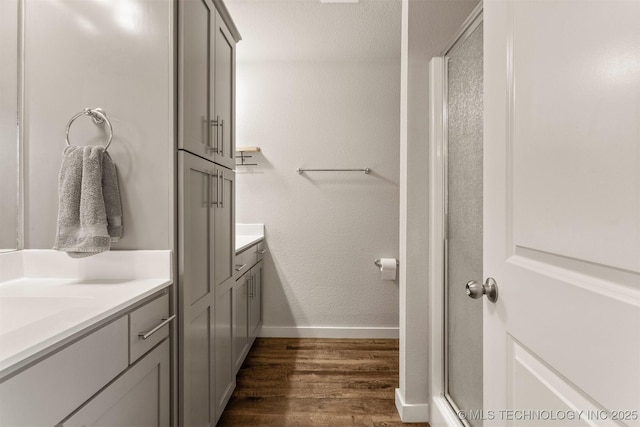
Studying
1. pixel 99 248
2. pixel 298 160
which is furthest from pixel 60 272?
pixel 298 160

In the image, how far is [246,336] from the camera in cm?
234

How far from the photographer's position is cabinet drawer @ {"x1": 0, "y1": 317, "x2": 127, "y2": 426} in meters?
0.62

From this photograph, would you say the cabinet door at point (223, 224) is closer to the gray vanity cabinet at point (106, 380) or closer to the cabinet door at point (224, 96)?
the cabinet door at point (224, 96)

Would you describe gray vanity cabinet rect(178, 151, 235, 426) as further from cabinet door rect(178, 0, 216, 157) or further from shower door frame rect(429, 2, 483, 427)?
shower door frame rect(429, 2, 483, 427)

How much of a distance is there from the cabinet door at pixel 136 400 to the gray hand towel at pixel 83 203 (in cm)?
41

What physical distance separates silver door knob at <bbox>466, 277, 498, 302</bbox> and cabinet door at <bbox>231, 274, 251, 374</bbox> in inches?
55.6

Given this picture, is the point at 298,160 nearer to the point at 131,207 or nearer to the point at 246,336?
the point at 246,336

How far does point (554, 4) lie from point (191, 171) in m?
1.19

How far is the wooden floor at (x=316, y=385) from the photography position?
177 cm

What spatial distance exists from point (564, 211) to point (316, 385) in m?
1.92

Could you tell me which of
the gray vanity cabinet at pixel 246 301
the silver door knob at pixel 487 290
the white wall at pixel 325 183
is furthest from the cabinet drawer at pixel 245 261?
the silver door knob at pixel 487 290

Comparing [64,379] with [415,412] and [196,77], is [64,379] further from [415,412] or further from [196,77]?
[415,412]

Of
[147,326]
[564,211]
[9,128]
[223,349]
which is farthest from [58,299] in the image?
[564,211]

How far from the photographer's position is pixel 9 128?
121 centimetres
